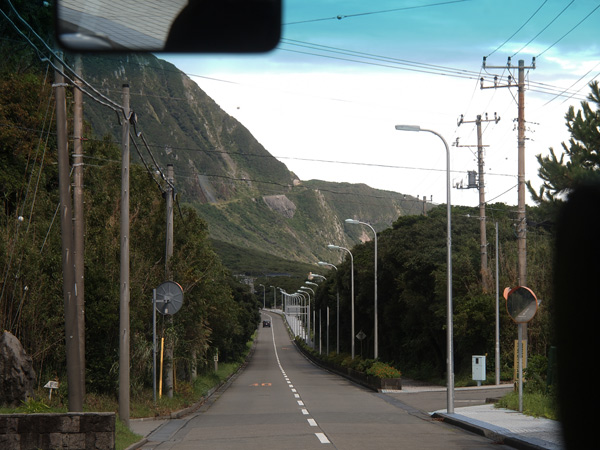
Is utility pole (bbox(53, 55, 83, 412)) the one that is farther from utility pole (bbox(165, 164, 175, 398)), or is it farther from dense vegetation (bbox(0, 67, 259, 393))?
utility pole (bbox(165, 164, 175, 398))

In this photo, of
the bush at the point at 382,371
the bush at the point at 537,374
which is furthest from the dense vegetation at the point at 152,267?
the bush at the point at 382,371

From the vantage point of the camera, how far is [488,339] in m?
42.7

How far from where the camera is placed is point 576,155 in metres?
15.2

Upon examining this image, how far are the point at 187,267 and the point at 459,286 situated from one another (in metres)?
23.0

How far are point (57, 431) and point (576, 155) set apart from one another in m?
10.5

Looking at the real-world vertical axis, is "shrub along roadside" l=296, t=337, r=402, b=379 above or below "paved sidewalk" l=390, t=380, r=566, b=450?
below

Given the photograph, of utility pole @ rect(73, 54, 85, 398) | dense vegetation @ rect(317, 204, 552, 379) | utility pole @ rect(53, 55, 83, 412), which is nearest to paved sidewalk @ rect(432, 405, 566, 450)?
utility pole @ rect(53, 55, 83, 412)

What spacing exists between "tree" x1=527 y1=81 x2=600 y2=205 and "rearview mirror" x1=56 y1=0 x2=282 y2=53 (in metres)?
11.5

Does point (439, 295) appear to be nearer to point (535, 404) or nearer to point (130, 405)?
point (535, 404)

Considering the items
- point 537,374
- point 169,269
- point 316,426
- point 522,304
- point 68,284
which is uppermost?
point 169,269

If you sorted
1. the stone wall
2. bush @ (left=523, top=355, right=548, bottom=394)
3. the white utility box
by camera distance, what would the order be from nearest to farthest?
the stone wall < bush @ (left=523, top=355, right=548, bottom=394) < the white utility box

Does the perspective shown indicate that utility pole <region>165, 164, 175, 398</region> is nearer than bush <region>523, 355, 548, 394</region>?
No

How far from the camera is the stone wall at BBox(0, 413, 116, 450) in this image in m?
12.3

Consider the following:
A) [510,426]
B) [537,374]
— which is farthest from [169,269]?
[510,426]
